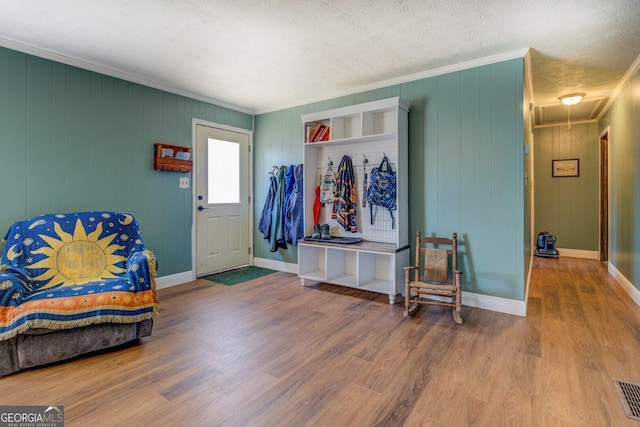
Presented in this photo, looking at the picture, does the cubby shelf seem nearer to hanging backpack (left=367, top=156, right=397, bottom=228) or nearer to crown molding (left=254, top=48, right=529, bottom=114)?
hanging backpack (left=367, top=156, right=397, bottom=228)

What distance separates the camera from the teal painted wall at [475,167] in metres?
3.06

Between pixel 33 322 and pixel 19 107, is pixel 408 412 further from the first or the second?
pixel 19 107

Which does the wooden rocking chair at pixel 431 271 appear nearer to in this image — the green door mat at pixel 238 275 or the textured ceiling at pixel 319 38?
the textured ceiling at pixel 319 38

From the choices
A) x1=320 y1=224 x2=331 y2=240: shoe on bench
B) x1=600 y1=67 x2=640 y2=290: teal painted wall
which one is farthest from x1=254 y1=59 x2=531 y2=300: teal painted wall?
x1=600 y1=67 x2=640 y2=290: teal painted wall

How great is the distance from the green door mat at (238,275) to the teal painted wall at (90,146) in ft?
1.47

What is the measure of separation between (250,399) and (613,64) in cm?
447

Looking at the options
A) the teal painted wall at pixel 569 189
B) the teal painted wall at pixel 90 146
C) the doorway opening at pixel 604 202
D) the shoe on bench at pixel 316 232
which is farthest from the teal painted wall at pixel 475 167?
the teal painted wall at pixel 569 189

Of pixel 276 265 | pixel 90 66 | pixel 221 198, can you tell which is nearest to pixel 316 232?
pixel 276 265

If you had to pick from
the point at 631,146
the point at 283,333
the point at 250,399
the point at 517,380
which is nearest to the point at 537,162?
the point at 631,146

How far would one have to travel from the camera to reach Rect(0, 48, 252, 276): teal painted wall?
287 cm

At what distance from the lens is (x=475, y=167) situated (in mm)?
3254

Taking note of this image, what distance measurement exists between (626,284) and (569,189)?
2.64 metres

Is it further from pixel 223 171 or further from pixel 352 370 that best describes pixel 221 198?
pixel 352 370

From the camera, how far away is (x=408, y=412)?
5.54 feet
